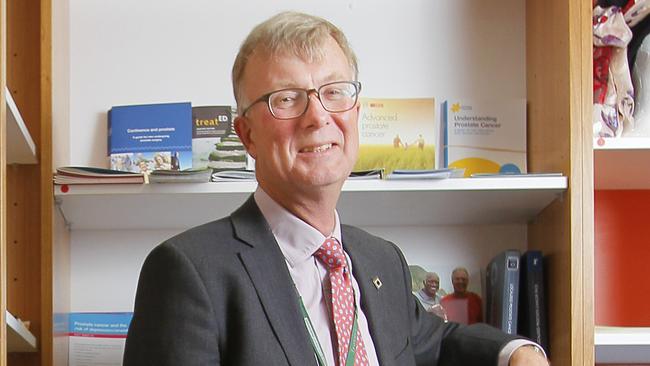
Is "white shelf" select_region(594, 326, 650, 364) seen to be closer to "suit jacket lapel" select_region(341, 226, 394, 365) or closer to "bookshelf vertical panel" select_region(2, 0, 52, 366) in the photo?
"suit jacket lapel" select_region(341, 226, 394, 365)

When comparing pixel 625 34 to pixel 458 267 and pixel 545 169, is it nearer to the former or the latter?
pixel 545 169

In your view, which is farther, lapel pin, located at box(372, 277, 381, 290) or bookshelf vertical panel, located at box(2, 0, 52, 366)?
bookshelf vertical panel, located at box(2, 0, 52, 366)

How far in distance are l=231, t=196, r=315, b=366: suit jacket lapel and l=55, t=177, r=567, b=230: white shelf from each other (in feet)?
→ 1.57

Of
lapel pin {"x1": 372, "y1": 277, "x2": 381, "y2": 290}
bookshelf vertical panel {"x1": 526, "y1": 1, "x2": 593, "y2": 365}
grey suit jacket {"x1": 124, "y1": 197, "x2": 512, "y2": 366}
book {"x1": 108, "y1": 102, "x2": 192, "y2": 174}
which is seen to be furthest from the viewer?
book {"x1": 108, "y1": 102, "x2": 192, "y2": 174}

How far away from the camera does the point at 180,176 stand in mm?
1963

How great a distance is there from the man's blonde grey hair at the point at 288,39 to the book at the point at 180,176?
1.37 feet

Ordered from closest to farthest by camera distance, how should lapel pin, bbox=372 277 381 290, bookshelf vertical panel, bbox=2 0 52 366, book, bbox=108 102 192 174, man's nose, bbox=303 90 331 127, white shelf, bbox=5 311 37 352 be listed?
man's nose, bbox=303 90 331 127, lapel pin, bbox=372 277 381 290, white shelf, bbox=5 311 37 352, bookshelf vertical panel, bbox=2 0 52 366, book, bbox=108 102 192 174

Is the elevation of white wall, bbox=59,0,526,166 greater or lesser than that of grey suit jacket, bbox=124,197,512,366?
greater

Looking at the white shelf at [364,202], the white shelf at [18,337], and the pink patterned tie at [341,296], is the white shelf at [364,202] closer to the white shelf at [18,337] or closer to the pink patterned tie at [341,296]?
the white shelf at [18,337]

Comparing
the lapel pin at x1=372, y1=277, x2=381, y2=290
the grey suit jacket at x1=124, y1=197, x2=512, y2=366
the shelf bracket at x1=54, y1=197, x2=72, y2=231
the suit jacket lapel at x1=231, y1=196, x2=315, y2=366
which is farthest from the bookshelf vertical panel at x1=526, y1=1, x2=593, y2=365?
the shelf bracket at x1=54, y1=197, x2=72, y2=231

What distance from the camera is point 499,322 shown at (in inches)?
82.8

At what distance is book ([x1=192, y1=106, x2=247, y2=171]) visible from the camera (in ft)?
7.34

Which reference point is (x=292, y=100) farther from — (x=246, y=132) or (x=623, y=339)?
(x=623, y=339)

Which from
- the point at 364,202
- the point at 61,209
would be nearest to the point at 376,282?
Answer: the point at 364,202
